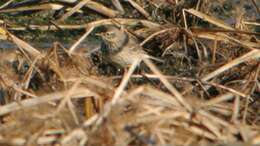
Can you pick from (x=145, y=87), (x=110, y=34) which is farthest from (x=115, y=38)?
(x=145, y=87)

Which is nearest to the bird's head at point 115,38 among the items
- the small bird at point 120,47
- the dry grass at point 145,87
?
the small bird at point 120,47

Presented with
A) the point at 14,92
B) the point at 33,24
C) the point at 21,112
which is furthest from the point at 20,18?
the point at 21,112

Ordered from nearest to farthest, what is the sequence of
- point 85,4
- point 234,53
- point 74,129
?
point 74,129, point 234,53, point 85,4

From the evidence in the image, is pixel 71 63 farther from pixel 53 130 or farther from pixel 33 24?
pixel 33 24

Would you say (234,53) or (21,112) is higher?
(21,112)

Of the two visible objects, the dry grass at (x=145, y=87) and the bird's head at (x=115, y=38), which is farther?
the bird's head at (x=115, y=38)

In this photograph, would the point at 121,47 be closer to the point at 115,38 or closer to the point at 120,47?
the point at 120,47

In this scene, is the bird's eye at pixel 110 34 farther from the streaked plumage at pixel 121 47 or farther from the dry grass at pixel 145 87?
the dry grass at pixel 145 87
